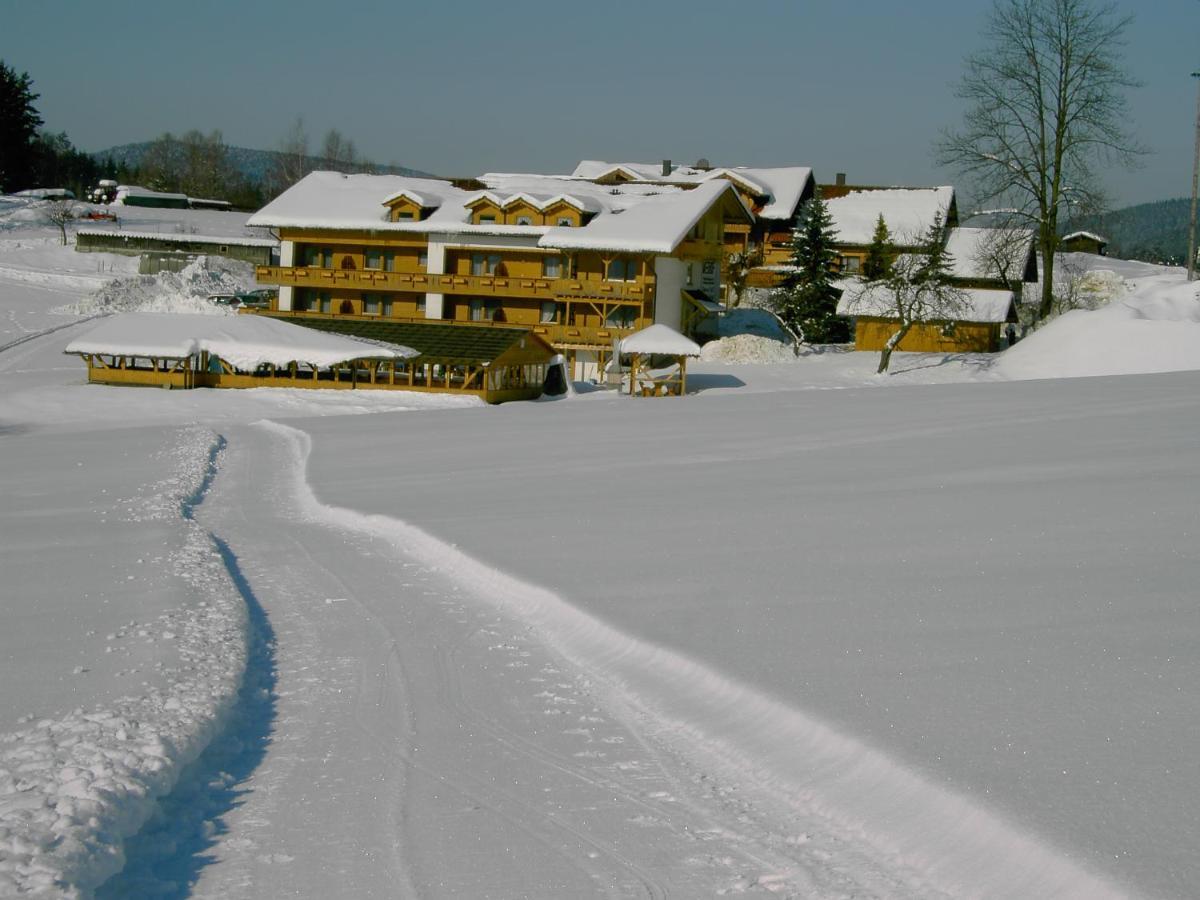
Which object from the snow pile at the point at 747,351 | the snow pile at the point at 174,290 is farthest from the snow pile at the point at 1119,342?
the snow pile at the point at 174,290

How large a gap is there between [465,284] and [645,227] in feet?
26.0

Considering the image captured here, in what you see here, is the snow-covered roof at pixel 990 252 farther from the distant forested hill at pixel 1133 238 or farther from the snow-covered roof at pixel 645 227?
the snow-covered roof at pixel 645 227

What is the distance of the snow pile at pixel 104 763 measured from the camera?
18.3ft

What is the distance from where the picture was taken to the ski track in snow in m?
5.62

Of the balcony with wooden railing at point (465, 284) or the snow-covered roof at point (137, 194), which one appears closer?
the balcony with wooden railing at point (465, 284)

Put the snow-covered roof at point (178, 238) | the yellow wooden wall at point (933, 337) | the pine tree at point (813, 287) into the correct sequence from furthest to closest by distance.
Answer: the snow-covered roof at point (178, 238), the pine tree at point (813, 287), the yellow wooden wall at point (933, 337)

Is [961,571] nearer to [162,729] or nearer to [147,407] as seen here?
[162,729]

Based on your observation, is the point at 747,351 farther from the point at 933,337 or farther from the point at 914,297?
the point at 933,337

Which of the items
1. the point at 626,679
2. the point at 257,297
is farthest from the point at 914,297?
the point at 626,679

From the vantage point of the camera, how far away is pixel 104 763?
6.75 metres

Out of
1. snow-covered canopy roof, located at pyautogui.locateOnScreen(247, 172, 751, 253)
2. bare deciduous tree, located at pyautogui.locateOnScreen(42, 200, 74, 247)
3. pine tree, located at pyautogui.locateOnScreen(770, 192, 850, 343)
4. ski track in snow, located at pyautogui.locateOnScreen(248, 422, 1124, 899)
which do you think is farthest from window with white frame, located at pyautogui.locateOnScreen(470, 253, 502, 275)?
ski track in snow, located at pyautogui.locateOnScreen(248, 422, 1124, 899)

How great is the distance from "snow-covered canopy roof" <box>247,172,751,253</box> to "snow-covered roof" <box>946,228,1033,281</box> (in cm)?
1095

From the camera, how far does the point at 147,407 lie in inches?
1404

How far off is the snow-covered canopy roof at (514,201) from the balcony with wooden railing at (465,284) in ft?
4.78
